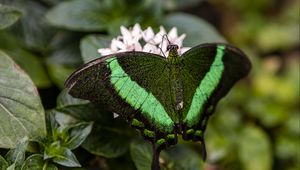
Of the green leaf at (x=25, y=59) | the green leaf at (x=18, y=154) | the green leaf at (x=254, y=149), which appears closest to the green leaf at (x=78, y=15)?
the green leaf at (x=25, y=59)

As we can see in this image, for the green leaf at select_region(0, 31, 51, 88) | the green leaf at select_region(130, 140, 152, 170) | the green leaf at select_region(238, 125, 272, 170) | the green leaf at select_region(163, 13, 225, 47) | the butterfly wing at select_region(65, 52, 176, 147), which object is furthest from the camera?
the green leaf at select_region(238, 125, 272, 170)

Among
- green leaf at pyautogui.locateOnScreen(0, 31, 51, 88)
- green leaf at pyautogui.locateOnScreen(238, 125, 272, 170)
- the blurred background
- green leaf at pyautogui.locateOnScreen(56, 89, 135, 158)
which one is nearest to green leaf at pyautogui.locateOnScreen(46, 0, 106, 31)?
the blurred background

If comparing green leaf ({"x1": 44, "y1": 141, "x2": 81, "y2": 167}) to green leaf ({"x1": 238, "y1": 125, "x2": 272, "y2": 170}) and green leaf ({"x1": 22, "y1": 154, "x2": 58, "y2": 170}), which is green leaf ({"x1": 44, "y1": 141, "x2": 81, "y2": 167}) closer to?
green leaf ({"x1": 22, "y1": 154, "x2": 58, "y2": 170})

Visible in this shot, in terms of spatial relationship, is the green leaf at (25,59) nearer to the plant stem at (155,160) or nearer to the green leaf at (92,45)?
the green leaf at (92,45)

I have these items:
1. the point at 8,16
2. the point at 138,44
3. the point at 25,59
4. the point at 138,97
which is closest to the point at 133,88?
the point at 138,97

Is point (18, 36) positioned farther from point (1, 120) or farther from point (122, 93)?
point (122, 93)

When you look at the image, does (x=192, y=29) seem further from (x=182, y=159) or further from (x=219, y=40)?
(x=182, y=159)
